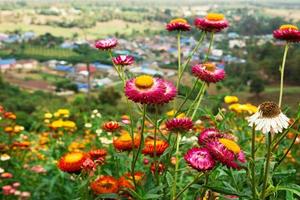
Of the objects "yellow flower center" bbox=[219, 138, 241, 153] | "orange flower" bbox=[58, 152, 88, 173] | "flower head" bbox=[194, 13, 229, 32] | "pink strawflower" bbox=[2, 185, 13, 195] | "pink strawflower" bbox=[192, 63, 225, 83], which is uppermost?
"flower head" bbox=[194, 13, 229, 32]

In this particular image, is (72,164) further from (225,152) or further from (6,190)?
(6,190)

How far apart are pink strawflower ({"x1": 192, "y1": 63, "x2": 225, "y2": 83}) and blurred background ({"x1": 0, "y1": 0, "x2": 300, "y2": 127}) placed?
10 cm

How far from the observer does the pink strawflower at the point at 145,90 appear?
1.54m

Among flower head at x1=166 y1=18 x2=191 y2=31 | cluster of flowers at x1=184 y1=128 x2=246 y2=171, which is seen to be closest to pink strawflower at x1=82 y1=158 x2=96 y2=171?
cluster of flowers at x1=184 y1=128 x2=246 y2=171

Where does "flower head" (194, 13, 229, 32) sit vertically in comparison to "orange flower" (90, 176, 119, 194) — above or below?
above

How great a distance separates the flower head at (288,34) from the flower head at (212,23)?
9.2 inches

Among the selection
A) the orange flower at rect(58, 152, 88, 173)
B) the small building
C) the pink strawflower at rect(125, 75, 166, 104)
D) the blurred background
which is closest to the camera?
the pink strawflower at rect(125, 75, 166, 104)

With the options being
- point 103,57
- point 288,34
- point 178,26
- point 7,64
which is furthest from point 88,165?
point 7,64

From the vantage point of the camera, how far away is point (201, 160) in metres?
1.45

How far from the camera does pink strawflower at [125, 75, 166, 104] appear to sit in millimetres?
1537

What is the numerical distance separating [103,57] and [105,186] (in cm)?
3450

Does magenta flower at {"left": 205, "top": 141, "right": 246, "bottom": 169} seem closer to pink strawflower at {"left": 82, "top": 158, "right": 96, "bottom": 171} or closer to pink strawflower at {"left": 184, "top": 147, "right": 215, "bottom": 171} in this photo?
pink strawflower at {"left": 184, "top": 147, "right": 215, "bottom": 171}

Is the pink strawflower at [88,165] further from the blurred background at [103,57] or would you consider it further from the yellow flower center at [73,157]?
the blurred background at [103,57]

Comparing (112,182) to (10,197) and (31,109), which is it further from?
(31,109)
